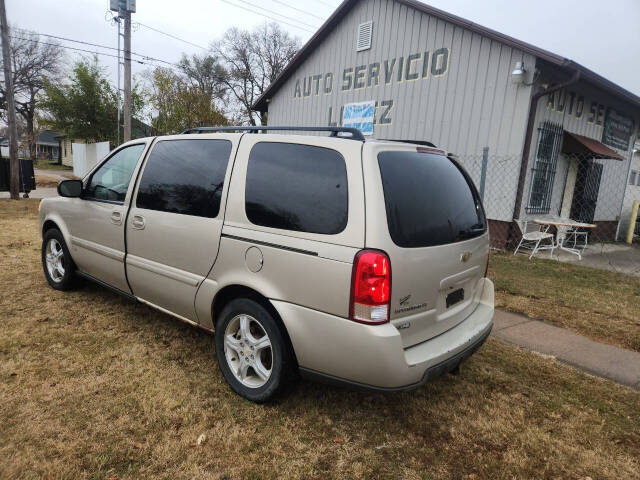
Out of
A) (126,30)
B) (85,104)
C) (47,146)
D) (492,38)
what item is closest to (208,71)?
(85,104)

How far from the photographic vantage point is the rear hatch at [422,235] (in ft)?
7.11

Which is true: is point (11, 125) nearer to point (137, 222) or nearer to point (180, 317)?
point (137, 222)

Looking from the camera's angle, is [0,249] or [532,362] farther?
[0,249]

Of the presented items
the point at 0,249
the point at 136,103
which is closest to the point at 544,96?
the point at 0,249

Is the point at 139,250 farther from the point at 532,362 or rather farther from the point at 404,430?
the point at 532,362

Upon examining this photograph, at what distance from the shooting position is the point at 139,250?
131 inches

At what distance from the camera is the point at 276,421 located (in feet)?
8.25

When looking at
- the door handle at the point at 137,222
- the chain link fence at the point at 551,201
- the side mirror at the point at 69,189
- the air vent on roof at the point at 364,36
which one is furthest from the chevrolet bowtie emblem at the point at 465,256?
the air vent on roof at the point at 364,36

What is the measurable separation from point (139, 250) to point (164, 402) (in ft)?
4.19

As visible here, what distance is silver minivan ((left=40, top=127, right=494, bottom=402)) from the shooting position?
214 cm

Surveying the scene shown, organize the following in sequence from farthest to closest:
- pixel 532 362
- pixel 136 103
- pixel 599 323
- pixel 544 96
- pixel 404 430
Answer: pixel 136 103 → pixel 544 96 → pixel 599 323 → pixel 532 362 → pixel 404 430

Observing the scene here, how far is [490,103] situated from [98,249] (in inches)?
325

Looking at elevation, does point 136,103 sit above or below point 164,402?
above

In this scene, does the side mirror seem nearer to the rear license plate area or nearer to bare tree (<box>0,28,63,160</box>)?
the rear license plate area
